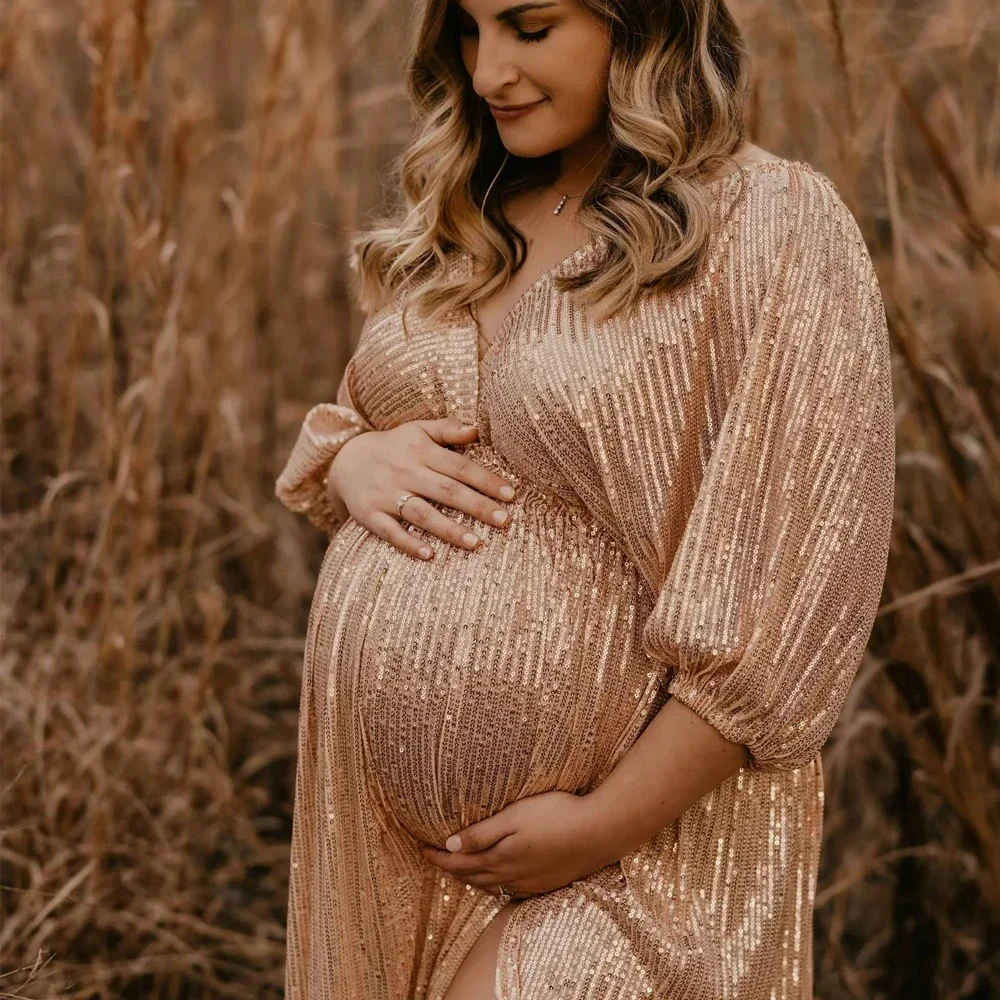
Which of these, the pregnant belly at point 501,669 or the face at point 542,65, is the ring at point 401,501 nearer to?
the pregnant belly at point 501,669

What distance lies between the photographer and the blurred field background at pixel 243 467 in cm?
203

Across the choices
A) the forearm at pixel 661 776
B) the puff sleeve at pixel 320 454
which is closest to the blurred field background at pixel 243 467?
the puff sleeve at pixel 320 454

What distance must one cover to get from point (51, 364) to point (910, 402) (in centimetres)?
161

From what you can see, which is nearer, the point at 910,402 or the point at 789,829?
the point at 789,829

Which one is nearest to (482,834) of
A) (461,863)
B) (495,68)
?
(461,863)

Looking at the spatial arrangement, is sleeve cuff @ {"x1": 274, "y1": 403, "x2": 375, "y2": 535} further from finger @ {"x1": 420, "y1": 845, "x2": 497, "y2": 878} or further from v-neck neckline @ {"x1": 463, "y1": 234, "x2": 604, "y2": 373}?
finger @ {"x1": 420, "y1": 845, "x2": 497, "y2": 878}

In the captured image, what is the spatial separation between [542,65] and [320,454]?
56 cm

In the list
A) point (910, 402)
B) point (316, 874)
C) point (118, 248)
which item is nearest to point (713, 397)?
point (316, 874)

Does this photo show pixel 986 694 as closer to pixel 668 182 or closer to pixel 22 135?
pixel 668 182

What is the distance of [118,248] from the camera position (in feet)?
9.64

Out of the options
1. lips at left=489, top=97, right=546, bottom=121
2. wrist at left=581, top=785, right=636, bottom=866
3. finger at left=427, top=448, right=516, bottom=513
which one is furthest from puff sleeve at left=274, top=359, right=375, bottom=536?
wrist at left=581, top=785, right=636, bottom=866

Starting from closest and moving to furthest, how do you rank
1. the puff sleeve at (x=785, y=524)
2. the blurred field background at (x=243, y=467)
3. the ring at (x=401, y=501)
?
the puff sleeve at (x=785, y=524), the ring at (x=401, y=501), the blurred field background at (x=243, y=467)

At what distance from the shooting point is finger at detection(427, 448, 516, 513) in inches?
55.9

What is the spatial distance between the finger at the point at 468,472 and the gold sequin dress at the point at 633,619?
23 millimetres
